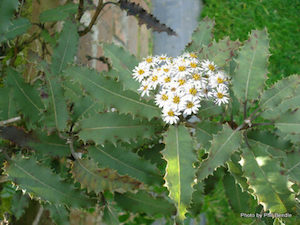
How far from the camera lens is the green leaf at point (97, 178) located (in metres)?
1.03

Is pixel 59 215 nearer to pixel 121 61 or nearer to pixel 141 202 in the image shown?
pixel 141 202

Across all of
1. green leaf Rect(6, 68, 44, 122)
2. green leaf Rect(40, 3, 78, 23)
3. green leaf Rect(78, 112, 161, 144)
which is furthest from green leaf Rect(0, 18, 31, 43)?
green leaf Rect(78, 112, 161, 144)

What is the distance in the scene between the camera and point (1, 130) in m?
1.04

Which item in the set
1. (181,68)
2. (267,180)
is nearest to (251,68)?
(181,68)

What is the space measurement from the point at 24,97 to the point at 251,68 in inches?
29.1

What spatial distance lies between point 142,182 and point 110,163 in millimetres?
124

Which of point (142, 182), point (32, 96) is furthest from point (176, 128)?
point (32, 96)

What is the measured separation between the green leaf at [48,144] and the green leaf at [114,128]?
0.27 feet

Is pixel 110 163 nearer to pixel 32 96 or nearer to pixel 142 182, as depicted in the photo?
pixel 142 182

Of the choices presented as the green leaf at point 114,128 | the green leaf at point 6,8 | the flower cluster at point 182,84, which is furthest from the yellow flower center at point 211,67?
the green leaf at point 6,8

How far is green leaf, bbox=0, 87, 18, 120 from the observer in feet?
3.90

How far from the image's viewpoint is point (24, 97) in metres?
1.17

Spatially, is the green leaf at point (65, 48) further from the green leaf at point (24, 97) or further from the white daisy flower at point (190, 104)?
the white daisy flower at point (190, 104)

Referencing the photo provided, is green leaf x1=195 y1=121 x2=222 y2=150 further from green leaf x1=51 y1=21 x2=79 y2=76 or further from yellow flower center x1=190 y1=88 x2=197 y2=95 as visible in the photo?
green leaf x1=51 y1=21 x2=79 y2=76
